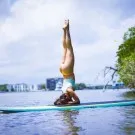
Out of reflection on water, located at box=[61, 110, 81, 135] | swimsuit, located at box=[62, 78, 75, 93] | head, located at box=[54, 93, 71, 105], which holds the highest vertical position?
swimsuit, located at box=[62, 78, 75, 93]

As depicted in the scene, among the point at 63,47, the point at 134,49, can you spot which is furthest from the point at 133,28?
the point at 63,47

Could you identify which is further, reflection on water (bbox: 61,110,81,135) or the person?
the person

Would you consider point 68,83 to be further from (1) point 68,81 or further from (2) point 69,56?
(2) point 69,56

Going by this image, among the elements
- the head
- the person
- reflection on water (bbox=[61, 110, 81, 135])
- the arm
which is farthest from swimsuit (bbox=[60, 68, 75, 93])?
reflection on water (bbox=[61, 110, 81, 135])

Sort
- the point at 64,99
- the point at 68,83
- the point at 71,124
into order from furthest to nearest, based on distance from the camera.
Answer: the point at 64,99 → the point at 68,83 → the point at 71,124

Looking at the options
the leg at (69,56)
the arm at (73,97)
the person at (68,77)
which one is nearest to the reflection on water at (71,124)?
the arm at (73,97)

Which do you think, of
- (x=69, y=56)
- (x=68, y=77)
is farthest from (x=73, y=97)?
(x=69, y=56)

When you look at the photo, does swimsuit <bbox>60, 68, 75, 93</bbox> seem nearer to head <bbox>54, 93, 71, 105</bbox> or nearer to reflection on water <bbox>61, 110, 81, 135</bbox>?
head <bbox>54, 93, 71, 105</bbox>

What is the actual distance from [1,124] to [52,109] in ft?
15.0

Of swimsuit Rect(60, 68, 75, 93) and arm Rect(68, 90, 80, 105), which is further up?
swimsuit Rect(60, 68, 75, 93)

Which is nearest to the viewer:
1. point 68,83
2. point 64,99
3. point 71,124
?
point 71,124

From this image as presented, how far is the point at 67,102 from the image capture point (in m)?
24.5

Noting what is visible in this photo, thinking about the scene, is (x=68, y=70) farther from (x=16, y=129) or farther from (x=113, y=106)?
(x=16, y=129)

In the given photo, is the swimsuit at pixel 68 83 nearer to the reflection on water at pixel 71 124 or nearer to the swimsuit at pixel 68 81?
the swimsuit at pixel 68 81
